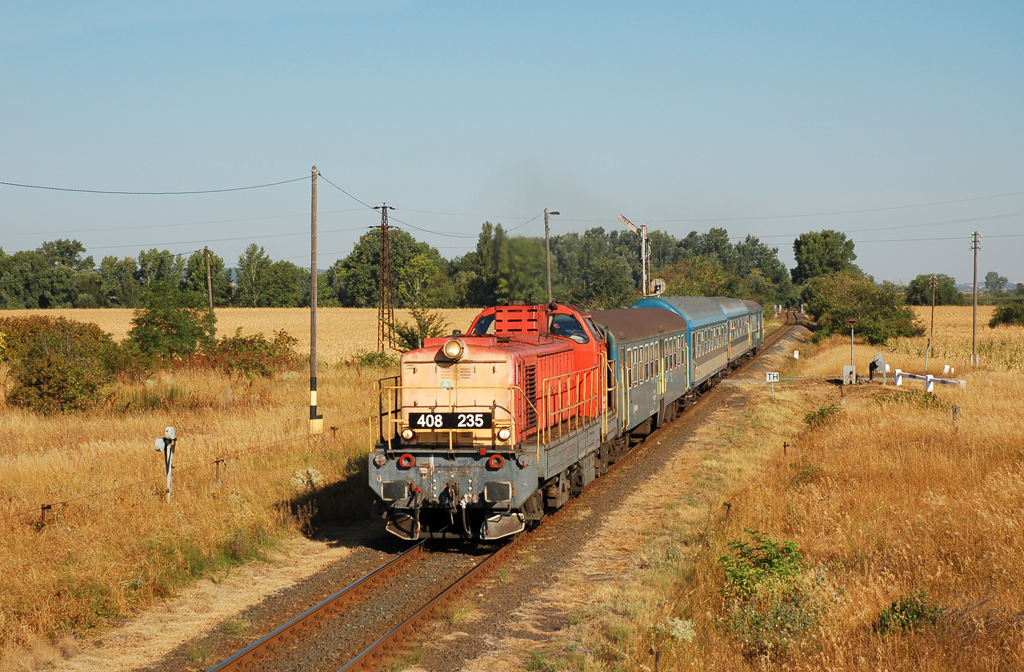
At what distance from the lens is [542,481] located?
439 inches

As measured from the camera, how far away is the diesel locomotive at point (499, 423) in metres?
10.5

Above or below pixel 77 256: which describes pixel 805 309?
below

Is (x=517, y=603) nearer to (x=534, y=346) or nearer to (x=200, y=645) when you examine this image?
(x=200, y=645)

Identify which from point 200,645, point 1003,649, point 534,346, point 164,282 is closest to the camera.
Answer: point 1003,649

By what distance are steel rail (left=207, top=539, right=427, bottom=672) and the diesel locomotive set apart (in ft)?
1.66

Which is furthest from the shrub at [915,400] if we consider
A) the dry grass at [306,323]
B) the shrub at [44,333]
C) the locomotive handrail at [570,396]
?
the dry grass at [306,323]

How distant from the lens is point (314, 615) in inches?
342

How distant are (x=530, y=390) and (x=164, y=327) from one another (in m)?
22.6

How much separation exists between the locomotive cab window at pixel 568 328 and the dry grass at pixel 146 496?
4.53 m

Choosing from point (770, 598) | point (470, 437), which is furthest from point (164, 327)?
point (770, 598)

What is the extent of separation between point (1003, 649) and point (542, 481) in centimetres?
583

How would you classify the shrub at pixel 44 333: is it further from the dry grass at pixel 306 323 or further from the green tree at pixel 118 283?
the green tree at pixel 118 283

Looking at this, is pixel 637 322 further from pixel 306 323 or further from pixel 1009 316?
pixel 1009 316

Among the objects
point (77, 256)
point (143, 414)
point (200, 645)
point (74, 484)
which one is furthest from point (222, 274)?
point (200, 645)
